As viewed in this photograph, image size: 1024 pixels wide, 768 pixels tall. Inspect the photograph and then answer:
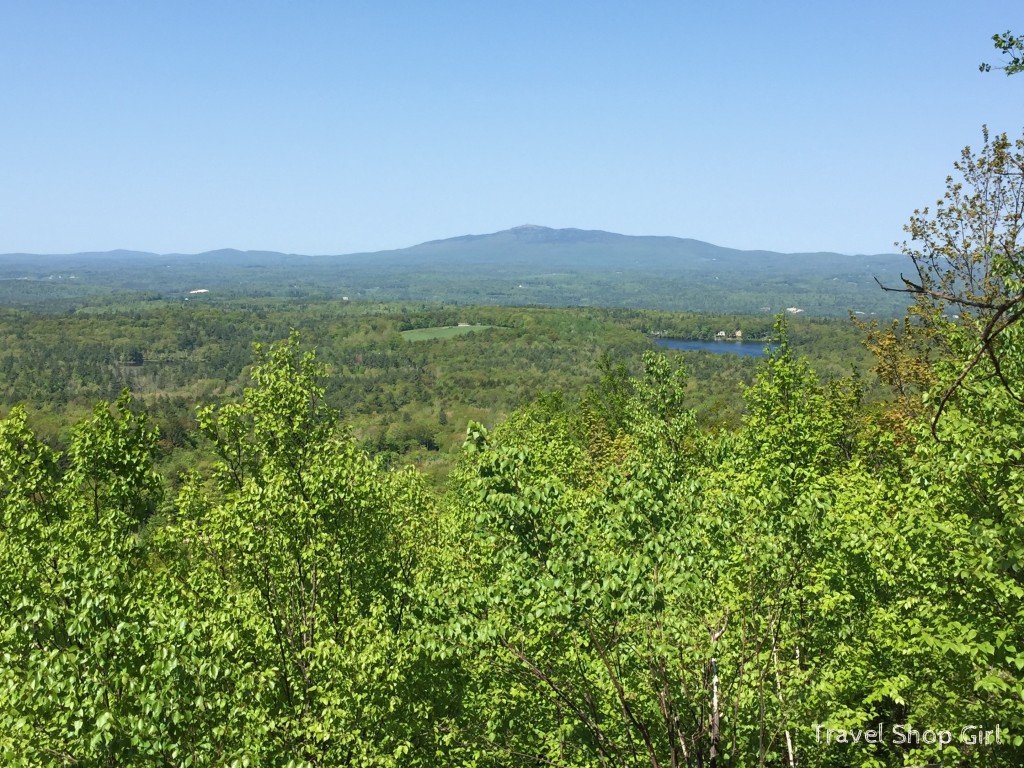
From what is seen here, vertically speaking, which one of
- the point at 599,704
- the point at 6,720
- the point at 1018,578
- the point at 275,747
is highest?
the point at 1018,578

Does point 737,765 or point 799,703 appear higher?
point 799,703

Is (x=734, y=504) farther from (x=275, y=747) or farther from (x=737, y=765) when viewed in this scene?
(x=275, y=747)

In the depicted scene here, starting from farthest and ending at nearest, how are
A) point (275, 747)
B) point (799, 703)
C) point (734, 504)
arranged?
point (734, 504)
point (799, 703)
point (275, 747)

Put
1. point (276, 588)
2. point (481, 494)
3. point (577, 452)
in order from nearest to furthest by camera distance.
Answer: point (481, 494), point (276, 588), point (577, 452)

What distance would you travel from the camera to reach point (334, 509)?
52.4 ft

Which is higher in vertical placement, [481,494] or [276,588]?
[481,494]

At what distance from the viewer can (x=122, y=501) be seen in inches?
779

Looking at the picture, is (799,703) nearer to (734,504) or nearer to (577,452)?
(734,504)

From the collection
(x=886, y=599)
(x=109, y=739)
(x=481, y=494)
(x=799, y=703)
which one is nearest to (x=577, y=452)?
(x=886, y=599)

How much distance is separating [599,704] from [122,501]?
1462cm

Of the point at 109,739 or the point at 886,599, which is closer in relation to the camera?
the point at 109,739

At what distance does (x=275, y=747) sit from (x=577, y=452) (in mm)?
28058

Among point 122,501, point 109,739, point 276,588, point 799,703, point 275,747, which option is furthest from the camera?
point 122,501

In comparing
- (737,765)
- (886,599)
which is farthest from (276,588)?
(886,599)
